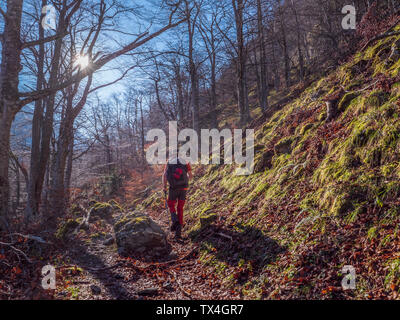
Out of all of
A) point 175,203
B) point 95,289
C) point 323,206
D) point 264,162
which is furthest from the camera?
point 264,162

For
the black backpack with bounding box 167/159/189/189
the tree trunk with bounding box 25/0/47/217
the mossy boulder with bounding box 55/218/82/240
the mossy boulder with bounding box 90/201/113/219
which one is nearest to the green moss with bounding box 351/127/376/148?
the black backpack with bounding box 167/159/189/189

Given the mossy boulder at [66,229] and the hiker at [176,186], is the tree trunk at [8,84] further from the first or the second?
the hiker at [176,186]

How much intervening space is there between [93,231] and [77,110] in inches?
219

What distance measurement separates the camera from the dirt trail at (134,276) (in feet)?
12.2

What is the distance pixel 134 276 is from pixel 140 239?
4.25 feet

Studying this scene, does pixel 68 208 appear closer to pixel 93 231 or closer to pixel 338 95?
pixel 93 231

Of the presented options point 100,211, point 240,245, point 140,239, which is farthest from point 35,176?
point 240,245

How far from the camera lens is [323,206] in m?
4.16

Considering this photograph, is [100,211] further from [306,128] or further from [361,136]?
[361,136]

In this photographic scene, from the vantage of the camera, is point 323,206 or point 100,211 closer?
point 323,206

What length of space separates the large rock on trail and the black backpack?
125 cm

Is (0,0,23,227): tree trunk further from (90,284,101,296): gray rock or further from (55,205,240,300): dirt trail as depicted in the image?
(90,284,101,296): gray rock
